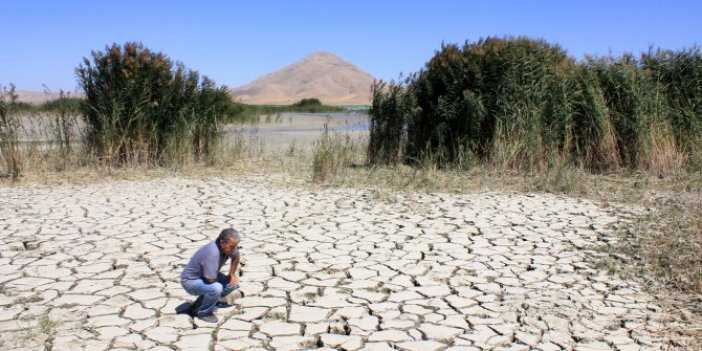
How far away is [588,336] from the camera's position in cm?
431

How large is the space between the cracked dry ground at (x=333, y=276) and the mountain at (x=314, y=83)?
10775 cm

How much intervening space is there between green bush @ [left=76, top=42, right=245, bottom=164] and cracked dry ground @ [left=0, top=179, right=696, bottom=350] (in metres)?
3.12

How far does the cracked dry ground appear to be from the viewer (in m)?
4.34

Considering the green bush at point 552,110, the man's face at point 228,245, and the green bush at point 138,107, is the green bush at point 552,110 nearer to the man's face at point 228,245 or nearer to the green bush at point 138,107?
the green bush at point 138,107

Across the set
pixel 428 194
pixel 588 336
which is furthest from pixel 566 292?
pixel 428 194

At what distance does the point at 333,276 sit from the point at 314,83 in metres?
133

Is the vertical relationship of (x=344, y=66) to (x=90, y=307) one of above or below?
above

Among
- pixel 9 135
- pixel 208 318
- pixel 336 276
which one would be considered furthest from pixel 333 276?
pixel 9 135

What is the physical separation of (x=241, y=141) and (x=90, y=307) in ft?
30.7

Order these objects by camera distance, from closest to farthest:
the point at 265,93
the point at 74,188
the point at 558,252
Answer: the point at 558,252 → the point at 74,188 → the point at 265,93

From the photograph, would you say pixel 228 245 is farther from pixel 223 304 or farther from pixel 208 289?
pixel 223 304

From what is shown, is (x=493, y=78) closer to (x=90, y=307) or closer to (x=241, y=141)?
(x=241, y=141)

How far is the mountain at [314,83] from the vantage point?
12750 centimetres

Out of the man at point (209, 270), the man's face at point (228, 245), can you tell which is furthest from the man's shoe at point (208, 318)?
the man's face at point (228, 245)
